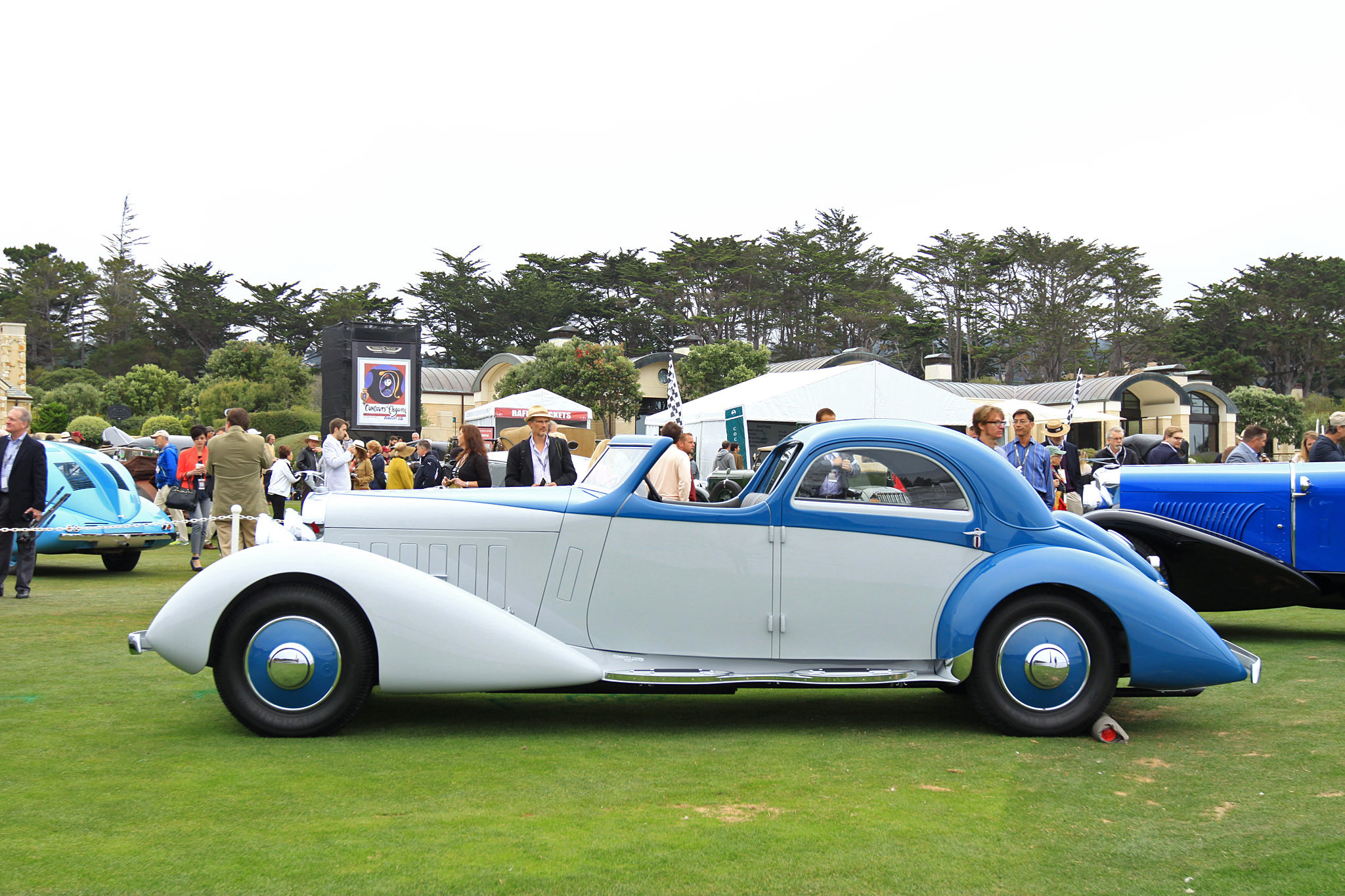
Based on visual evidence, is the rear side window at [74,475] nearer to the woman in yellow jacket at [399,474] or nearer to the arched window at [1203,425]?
the woman in yellow jacket at [399,474]

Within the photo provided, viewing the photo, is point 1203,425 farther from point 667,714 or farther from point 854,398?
point 667,714

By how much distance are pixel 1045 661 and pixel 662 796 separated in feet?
6.70

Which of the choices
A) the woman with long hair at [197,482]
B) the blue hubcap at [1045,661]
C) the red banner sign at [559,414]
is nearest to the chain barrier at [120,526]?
the woman with long hair at [197,482]

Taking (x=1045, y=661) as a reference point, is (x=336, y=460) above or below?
above

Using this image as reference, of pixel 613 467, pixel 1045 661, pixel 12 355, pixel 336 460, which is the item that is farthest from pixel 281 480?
pixel 12 355

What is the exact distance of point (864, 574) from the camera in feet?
15.7

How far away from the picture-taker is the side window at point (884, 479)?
486 cm

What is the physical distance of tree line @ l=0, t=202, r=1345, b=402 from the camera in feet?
206

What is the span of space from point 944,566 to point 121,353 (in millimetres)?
70803

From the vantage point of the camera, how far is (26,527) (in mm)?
9031

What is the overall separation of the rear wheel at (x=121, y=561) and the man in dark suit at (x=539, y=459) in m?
6.47

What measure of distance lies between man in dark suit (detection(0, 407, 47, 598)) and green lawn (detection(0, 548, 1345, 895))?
153 inches

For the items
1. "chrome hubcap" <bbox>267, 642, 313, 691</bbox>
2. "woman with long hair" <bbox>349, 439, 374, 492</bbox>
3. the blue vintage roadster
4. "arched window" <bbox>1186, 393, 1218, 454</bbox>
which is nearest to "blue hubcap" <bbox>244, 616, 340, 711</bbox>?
"chrome hubcap" <bbox>267, 642, 313, 691</bbox>

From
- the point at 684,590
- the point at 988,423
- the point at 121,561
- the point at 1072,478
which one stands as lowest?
the point at 121,561
